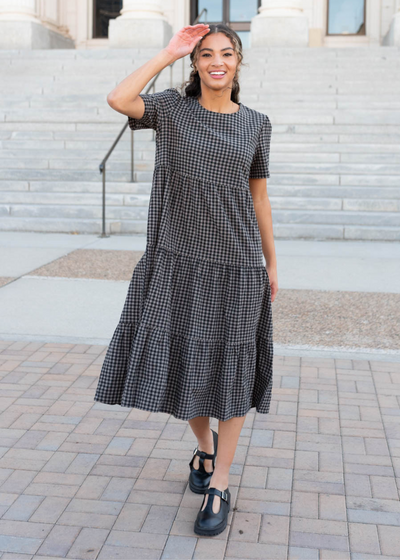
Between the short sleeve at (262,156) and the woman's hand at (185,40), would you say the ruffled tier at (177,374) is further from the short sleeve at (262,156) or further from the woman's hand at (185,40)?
the woman's hand at (185,40)

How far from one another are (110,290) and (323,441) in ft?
11.5

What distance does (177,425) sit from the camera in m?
3.84

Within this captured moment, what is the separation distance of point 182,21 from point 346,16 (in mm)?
4490

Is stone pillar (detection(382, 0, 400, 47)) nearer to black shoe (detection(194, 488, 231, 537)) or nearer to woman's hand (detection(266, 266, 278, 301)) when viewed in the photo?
woman's hand (detection(266, 266, 278, 301))

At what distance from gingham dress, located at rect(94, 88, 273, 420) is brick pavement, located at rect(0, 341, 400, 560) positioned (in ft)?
1.58

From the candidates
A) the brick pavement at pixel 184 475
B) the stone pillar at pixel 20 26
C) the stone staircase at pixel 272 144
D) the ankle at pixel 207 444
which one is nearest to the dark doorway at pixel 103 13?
the stone pillar at pixel 20 26

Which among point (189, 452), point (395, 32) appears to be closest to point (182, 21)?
point (395, 32)

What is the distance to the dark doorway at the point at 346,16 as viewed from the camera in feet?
66.3

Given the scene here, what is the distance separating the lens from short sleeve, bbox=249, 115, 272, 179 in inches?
114

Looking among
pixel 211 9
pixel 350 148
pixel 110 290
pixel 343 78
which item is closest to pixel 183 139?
pixel 110 290

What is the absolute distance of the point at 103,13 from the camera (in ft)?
69.5

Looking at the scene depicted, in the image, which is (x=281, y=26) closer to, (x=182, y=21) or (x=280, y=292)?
(x=182, y=21)

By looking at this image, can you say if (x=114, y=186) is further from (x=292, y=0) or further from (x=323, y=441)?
(x=292, y=0)

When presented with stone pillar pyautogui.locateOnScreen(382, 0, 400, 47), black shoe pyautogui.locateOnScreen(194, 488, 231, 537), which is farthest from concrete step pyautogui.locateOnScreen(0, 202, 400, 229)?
stone pillar pyautogui.locateOnScreen(382, 0, 400, 47)
